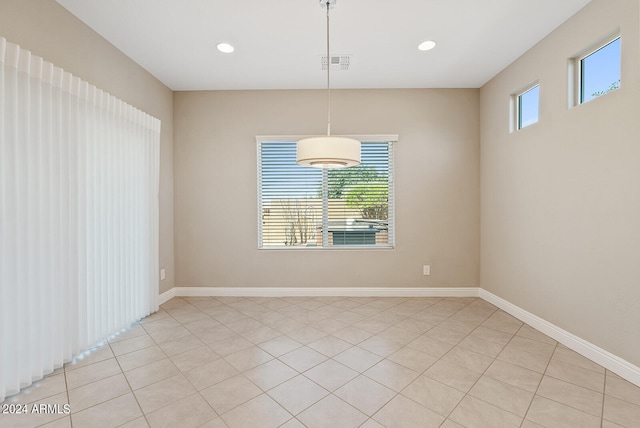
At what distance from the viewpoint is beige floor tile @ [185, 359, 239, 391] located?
1980mm

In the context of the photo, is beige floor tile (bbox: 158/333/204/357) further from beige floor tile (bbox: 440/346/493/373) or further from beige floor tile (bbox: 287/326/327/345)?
beige floor tile (bbox: 440/346/493/373)

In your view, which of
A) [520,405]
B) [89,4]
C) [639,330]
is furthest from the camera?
[89,4]

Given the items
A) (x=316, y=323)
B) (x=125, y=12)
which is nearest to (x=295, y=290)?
(x=316, y=323)

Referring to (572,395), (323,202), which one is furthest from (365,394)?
(323,202)

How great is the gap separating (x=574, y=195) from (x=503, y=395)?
5.83 ft

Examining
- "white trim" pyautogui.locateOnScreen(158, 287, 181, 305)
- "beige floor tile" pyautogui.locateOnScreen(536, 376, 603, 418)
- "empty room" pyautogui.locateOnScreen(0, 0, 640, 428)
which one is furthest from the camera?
"white trim" pyautogui.locateOnScreen(158, 287, 181, 305)

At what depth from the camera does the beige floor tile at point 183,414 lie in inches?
62.8

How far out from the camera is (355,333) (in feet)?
9.07

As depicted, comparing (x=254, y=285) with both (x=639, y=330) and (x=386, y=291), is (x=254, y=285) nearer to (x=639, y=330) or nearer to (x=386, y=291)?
(x=386, y=291)

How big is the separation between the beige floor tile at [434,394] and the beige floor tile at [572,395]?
583mm

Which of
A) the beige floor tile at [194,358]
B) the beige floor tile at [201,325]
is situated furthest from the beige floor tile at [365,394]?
the beige floor tile at [201,325]

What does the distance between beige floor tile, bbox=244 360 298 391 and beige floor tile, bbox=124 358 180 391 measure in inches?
23.3

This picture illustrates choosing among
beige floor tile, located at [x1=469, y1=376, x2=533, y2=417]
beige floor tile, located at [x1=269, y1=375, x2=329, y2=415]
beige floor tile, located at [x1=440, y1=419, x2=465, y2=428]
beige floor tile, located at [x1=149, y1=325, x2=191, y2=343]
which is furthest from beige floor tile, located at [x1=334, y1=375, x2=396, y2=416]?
beige floor tile, located at [x1=149, y1=325, x2=191, y2=343]

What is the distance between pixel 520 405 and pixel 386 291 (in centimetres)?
215
